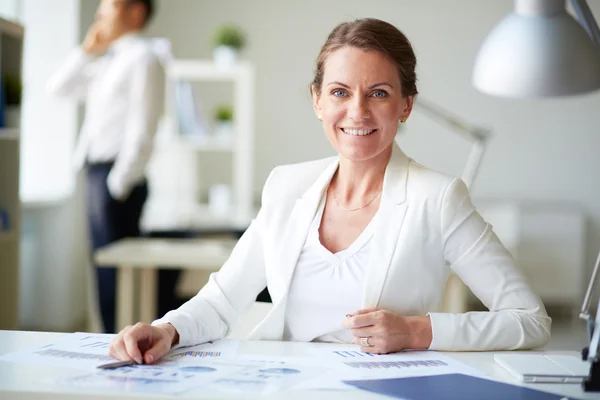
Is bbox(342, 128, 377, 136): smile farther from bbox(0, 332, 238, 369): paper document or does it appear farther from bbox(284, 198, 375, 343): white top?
bbox(0, 332, 238, 369): paper document

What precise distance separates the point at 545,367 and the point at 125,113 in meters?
2.90

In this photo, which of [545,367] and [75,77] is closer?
[545,367]

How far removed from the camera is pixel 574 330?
224 inches

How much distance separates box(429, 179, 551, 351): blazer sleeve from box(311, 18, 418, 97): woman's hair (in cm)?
25

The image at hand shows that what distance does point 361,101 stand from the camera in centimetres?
154

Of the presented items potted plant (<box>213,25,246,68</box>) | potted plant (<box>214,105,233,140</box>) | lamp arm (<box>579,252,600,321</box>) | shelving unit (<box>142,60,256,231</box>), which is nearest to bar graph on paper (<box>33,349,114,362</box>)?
lamp arm (<box>579,252,600,321</box>)

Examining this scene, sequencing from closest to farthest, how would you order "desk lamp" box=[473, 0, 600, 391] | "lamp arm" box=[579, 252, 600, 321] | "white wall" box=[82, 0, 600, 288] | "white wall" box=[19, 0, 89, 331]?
1. "lamp arm" box=[579, 252, 600, 321]
2. "desk lamp" box=[473, 0, 600, 391]
3. "white wall" box=[19, 0, 89, 331]
4. "white wall" box=[82, 0, 600, 288]

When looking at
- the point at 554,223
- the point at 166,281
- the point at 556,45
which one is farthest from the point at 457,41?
the point at 556,45

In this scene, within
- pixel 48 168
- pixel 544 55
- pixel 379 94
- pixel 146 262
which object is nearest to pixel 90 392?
pixel 379 94

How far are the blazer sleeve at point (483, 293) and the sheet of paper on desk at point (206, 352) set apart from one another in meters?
0.36

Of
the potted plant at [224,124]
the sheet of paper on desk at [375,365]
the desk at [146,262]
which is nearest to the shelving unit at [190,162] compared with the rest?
the potted plant at [224,124]

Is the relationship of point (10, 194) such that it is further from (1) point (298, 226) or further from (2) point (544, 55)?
(2) point (544, 55)

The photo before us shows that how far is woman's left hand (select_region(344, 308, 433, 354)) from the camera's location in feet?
4.31

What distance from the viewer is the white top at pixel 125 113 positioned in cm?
360
